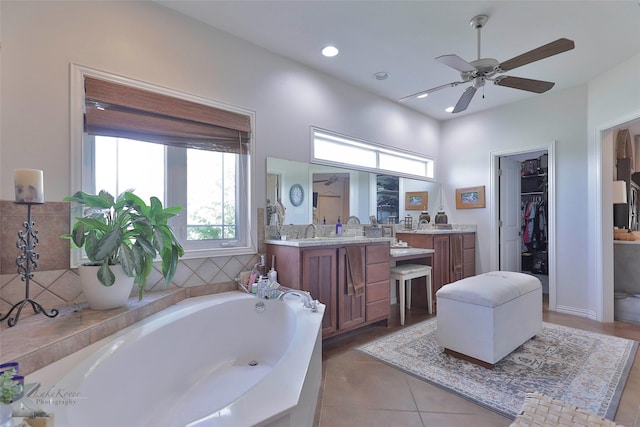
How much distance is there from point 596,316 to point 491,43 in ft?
10.6

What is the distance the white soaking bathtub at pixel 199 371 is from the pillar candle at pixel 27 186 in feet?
2.78

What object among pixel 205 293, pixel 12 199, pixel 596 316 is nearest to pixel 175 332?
pixel 205 293

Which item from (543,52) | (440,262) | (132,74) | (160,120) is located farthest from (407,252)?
(132,74)

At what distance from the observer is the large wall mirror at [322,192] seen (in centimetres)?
302

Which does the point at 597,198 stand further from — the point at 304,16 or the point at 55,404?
the point at 55,404

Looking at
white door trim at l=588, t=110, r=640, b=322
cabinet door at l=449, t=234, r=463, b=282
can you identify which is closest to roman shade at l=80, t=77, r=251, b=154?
cabinet door at l=449, t=234, r=463, b=282

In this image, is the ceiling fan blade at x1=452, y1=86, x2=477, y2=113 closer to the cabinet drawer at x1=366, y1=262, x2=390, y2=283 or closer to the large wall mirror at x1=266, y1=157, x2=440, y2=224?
the large wall mirror at x1=266, y1=157, x2=440, y2=224

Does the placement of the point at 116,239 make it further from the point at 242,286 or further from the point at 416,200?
the point at 416,200

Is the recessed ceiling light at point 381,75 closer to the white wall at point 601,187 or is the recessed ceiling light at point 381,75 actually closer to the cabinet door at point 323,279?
the cabinet door at point 323,279

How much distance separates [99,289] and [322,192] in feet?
7.25

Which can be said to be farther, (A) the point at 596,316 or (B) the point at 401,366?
(A) the point at 596,316

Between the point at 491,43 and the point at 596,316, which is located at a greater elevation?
the point at 491,43

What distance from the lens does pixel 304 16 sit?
2412 mm

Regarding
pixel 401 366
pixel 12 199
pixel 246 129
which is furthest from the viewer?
pixel 246 129
